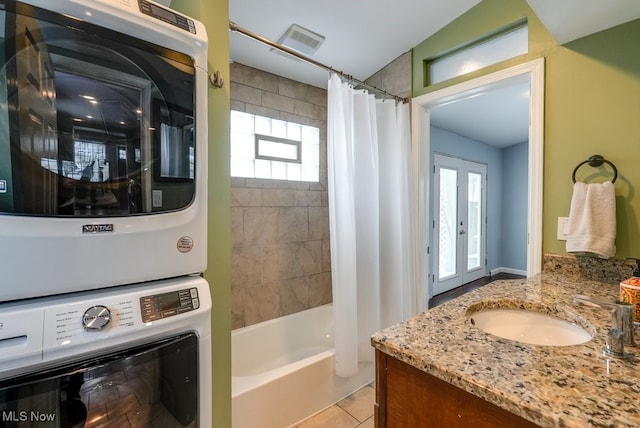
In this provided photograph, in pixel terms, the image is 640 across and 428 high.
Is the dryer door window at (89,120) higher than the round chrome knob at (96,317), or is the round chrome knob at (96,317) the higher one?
the dryer door window at (89,120)

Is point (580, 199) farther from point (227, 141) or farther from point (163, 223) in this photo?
point (163, 223)

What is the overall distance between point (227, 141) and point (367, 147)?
1177mm

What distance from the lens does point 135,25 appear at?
81cm

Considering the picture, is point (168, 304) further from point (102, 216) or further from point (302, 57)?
point (302, 57)

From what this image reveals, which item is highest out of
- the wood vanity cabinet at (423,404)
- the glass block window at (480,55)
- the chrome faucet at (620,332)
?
the glass block window at (480,55)

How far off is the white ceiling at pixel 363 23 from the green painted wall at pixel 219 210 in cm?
65

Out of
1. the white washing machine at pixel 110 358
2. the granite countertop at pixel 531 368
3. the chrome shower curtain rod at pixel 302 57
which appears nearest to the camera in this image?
the granite countertop at pixel 531 368

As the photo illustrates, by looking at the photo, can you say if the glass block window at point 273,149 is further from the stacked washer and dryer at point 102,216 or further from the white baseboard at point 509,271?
the white baseboard at point 509,271

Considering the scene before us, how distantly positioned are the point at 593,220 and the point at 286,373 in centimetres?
177

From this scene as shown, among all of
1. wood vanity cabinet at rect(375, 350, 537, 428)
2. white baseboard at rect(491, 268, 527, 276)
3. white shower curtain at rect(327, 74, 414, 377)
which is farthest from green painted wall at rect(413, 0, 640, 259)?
white baseboard at rect(491, 268, 527, 276)

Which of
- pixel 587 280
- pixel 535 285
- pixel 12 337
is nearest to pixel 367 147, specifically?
pixel 535 285

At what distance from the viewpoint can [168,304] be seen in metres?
0.85

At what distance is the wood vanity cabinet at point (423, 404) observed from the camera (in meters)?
0.61

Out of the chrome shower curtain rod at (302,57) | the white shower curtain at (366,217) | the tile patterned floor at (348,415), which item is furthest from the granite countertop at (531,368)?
the chrome shower curtain rod at (302,57)
